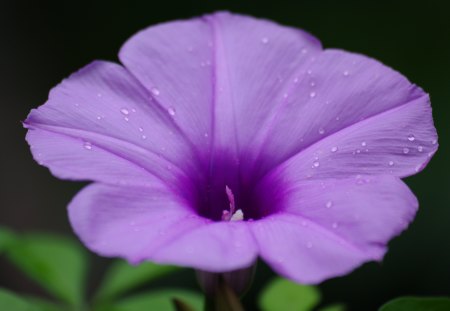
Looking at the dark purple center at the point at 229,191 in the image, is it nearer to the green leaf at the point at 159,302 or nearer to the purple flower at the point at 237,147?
the purple flower at the point at 237,147

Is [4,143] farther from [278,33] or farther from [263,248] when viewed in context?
[263,248]

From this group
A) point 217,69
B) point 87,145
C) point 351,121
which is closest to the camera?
point 87,145

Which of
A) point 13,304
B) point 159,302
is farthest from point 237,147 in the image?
point 13,304

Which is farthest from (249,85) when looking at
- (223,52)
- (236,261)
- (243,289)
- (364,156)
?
(236,261)

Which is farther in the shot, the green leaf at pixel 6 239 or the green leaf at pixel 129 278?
the green leaf at pixel 129 278

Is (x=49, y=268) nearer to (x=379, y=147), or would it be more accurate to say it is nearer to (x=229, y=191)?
(x=229, y=191)

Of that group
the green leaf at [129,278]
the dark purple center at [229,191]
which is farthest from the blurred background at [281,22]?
the dark purple center at [229,191]
